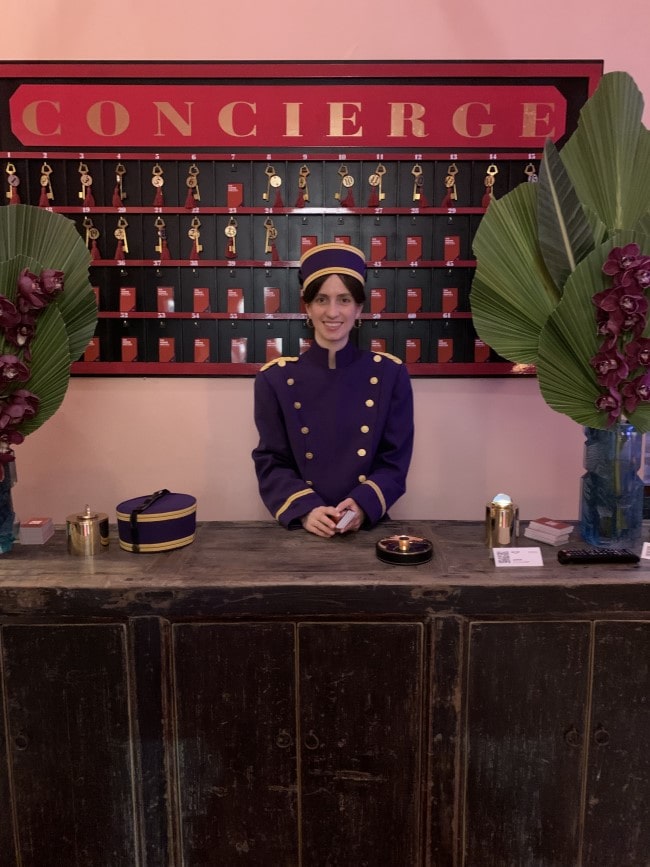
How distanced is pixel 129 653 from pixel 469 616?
752 mm

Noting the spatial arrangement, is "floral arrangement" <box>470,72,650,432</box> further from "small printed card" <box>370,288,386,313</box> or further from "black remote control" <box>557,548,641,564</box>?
"small printed card" <box>370,288,386,313</box>

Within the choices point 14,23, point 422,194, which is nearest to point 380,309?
point 422,194

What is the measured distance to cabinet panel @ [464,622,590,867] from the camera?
51.1 inches

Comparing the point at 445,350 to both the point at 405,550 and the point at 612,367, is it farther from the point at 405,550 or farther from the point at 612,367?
the point at 405,550

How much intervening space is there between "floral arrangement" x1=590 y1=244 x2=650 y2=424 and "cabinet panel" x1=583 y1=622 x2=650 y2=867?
0.51 meters

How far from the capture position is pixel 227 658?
130 cm

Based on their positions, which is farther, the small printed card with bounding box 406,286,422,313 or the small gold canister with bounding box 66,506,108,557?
the small printed card with bounding box 406,286,422,313

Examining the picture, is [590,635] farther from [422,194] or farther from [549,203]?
[422,194]

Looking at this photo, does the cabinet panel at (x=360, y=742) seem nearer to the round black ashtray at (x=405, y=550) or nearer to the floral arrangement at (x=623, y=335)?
the round black ashtray at (x=405, y=550)

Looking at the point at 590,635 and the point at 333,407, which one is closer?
the point at 590,635

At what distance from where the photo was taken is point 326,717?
1310 mm

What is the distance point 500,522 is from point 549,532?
150mm

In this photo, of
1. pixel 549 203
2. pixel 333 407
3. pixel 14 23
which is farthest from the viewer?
pixel 14 23

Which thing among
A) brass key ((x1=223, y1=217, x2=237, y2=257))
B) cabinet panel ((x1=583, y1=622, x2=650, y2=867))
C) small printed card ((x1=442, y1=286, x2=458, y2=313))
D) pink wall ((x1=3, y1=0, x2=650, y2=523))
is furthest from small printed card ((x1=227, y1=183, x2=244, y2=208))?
cabinet panel ((x1=583, y1=622, x2=650, y2=867))
